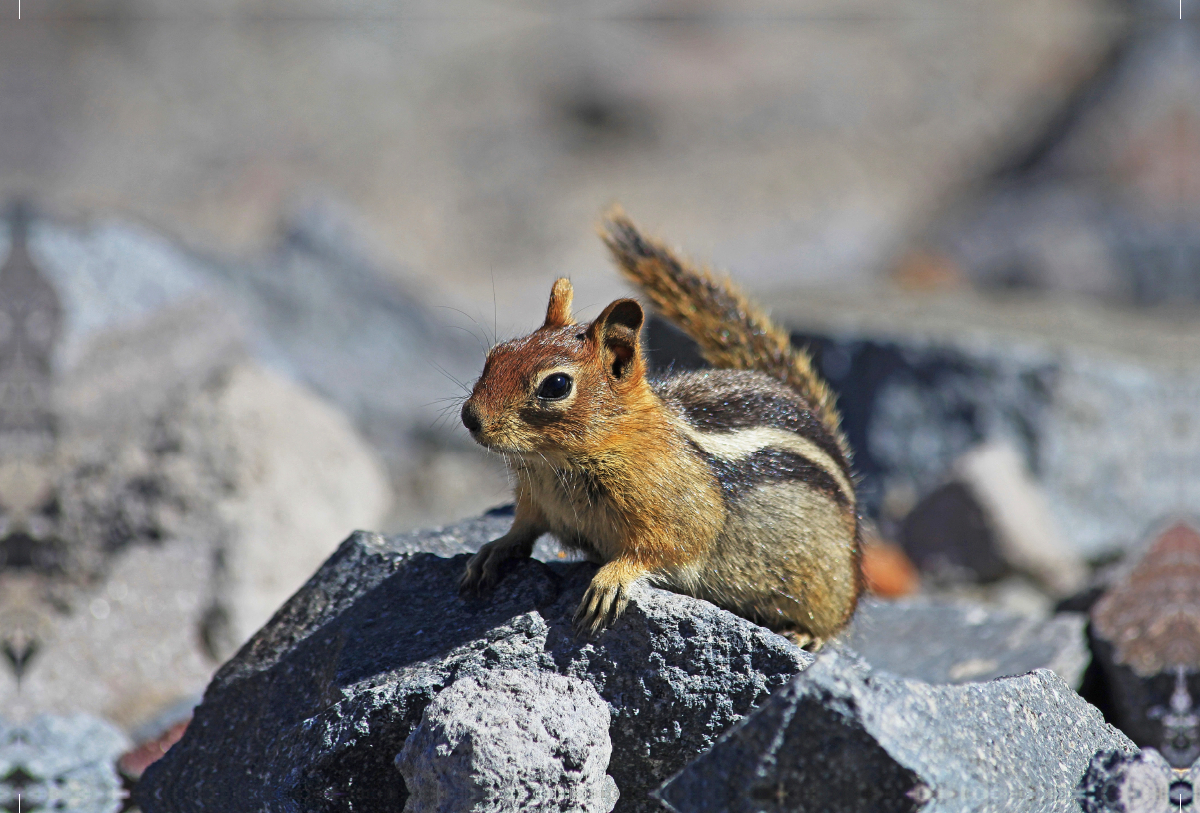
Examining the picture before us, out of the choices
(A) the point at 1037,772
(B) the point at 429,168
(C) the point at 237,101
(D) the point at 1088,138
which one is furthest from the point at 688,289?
(C) the point at 237,101

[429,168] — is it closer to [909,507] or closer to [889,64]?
[889,64]

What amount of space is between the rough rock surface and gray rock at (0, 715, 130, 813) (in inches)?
24.0

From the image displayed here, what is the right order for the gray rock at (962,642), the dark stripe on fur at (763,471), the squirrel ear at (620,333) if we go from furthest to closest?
1. the gray rock at (962,642)
2. the dark stripe on fur at (763,471)
3. the squirrel ear at (620,333)

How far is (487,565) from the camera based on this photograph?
4258mm

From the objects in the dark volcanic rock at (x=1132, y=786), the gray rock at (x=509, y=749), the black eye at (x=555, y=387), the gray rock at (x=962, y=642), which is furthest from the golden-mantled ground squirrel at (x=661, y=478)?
the dark volcanic rock at (x=1132, y=786)

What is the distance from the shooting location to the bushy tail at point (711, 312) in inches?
194

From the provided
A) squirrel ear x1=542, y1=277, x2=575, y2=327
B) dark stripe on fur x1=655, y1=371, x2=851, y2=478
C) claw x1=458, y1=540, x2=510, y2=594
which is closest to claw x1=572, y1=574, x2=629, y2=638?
claw x1=458, y1=540, x2=510, y2=594

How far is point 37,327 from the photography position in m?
7.36

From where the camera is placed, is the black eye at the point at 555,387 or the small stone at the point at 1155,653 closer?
the black eye at the point at 555,387

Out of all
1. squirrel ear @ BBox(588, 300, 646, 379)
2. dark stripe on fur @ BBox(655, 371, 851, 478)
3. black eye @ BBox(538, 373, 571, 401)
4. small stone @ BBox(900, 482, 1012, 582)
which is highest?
squirrel ear @ BBox(588, 300, 646, 379)

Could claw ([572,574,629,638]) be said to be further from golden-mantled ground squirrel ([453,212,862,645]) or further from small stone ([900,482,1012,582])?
small stone ([900,482,1012,582])

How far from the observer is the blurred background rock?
21.0ft

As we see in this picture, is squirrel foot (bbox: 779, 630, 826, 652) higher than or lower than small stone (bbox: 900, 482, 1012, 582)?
higher

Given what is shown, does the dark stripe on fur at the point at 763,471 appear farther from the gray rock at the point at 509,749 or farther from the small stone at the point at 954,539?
the small stone at the point at 954,539
